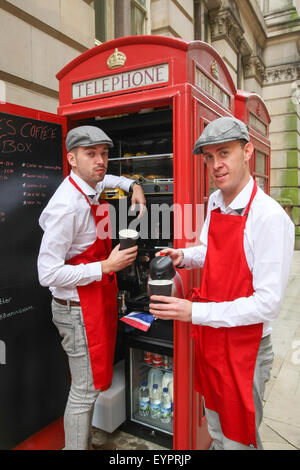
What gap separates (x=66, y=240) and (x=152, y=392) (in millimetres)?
1752

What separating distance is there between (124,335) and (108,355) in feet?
2.09

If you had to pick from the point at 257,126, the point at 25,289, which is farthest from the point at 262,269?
the point at 257,126

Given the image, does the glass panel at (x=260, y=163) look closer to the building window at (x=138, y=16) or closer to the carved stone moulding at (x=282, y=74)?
the building window at (x=138, y=16)

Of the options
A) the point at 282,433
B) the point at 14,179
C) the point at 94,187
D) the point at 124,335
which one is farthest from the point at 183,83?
the point at 282,433

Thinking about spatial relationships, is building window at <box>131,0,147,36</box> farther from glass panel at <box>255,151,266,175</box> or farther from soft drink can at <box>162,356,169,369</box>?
soft drink can at <box>162,356,169,369</box>

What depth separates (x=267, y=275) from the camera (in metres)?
1.57

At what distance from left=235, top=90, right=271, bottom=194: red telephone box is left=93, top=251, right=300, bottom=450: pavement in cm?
236

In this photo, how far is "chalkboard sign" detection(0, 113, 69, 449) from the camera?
227 cm

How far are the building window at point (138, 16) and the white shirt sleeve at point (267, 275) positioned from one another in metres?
5.24

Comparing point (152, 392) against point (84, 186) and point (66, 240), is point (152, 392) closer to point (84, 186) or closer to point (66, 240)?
point (66, 240)

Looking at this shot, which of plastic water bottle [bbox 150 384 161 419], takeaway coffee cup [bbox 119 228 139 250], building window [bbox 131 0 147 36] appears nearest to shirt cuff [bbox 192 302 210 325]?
takeaway coffee cup [bbox 119 228 139 250]

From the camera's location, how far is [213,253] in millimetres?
1867

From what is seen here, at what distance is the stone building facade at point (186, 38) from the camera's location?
3672 mm

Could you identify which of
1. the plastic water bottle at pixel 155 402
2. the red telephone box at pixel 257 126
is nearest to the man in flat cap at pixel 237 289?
the plastic water bottle at pixel 155 402
